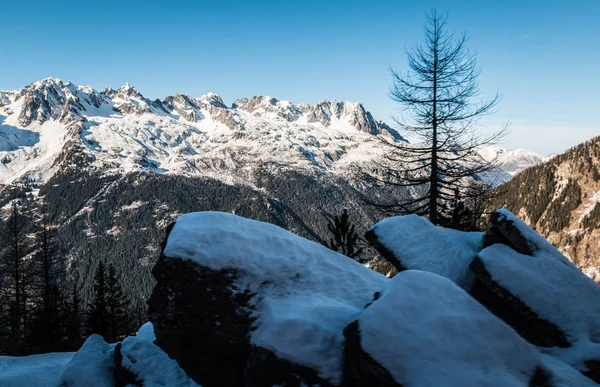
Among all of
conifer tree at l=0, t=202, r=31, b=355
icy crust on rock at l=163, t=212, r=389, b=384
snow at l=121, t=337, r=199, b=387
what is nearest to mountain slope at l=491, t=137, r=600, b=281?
icy crust on rock at l=163, t=212, r=389, b=384

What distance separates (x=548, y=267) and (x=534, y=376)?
4.90 meters

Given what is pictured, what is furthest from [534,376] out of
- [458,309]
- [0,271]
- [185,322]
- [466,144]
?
[0,271]

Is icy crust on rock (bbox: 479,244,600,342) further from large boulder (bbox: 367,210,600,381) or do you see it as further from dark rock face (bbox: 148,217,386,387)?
dark rock face (bbox: 148,217,386,387)

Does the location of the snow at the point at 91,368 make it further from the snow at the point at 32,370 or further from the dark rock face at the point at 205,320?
the dark rock face at the point at 205,320

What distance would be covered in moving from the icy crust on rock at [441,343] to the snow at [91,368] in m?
9.71

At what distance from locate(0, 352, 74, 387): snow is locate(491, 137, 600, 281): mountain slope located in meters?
102

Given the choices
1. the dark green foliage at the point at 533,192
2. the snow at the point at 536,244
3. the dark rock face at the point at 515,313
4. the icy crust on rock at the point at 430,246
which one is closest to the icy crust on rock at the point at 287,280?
the dark rock face at the point at 515,313

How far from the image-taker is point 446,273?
11.7m

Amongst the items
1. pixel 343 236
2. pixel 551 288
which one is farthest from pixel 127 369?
pixel 343 236

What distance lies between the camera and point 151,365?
35.5ft

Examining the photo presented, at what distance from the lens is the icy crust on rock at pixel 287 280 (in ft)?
24.2

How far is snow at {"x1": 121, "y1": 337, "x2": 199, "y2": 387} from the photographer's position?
10.2 meters

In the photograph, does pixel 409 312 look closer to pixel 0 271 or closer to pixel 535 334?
pixel 535 334

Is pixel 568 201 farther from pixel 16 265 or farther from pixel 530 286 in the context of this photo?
pixel 16 265
